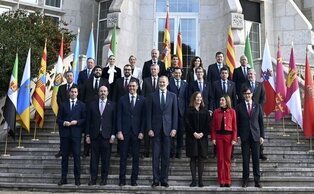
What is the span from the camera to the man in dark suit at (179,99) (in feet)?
29.5

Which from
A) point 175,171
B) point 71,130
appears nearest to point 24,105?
point 71,130

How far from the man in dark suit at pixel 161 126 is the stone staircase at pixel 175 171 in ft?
1.15

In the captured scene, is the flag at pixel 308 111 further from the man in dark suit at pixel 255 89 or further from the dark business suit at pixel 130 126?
the dark business suit at pixel 130 126

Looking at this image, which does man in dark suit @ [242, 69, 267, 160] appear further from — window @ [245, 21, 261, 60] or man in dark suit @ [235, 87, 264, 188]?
window @ [245, 21, 261, 60]

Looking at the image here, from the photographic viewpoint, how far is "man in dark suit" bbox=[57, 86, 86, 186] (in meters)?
8.33

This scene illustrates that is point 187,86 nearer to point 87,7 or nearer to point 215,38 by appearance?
point 215,38

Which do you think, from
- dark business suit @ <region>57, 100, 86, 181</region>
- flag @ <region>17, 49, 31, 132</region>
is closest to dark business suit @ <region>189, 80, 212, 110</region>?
dark business suit @ <region>57, 100, 86, 181</region>

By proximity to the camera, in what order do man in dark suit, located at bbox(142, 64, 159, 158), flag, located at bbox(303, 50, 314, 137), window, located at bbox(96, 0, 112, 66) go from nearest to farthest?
man in dark suit, located at bbox(142, 64, 159, 158) → flag, located at bbox(303, 50, 314, 137) → window, located at bbox(96, 0, 112, 66)

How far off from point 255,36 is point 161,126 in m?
11.3

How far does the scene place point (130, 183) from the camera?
8312 mm

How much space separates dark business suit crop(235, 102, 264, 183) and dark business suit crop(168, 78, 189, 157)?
3.96 ft

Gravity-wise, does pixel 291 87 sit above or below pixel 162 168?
above

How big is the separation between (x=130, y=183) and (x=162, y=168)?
2.62 feet

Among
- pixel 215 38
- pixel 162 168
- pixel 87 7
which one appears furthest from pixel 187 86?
pixel 87 7
